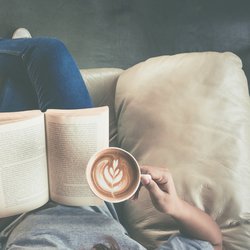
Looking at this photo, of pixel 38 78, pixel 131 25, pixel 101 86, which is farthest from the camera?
pixel 131 25

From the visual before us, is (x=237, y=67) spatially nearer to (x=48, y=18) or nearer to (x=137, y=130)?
(x=137, y=130)

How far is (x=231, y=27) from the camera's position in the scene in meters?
1.58

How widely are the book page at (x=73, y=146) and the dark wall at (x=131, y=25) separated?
0.76 meters

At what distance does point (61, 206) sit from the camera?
1.00m

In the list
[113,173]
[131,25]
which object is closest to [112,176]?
[113,173]

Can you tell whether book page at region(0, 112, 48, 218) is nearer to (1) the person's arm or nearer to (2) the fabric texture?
(2) the fabric texture

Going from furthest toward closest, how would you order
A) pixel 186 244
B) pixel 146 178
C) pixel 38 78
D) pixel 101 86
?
pixel 101 86 < pixel 38 78 < pixel 186 244 < pixel 146 178

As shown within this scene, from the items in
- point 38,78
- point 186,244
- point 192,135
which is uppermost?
point 38,78

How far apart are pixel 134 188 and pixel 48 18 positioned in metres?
1.05

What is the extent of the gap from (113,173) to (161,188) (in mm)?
111

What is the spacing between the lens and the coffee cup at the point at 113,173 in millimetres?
778

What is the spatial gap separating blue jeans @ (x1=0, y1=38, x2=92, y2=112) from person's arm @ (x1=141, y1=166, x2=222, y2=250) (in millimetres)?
363

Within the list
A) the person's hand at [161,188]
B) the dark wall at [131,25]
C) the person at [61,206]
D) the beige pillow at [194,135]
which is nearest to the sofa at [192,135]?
Answer: the beige pillow at [194,135]

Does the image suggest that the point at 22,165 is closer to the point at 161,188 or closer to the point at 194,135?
the point at 161,188
